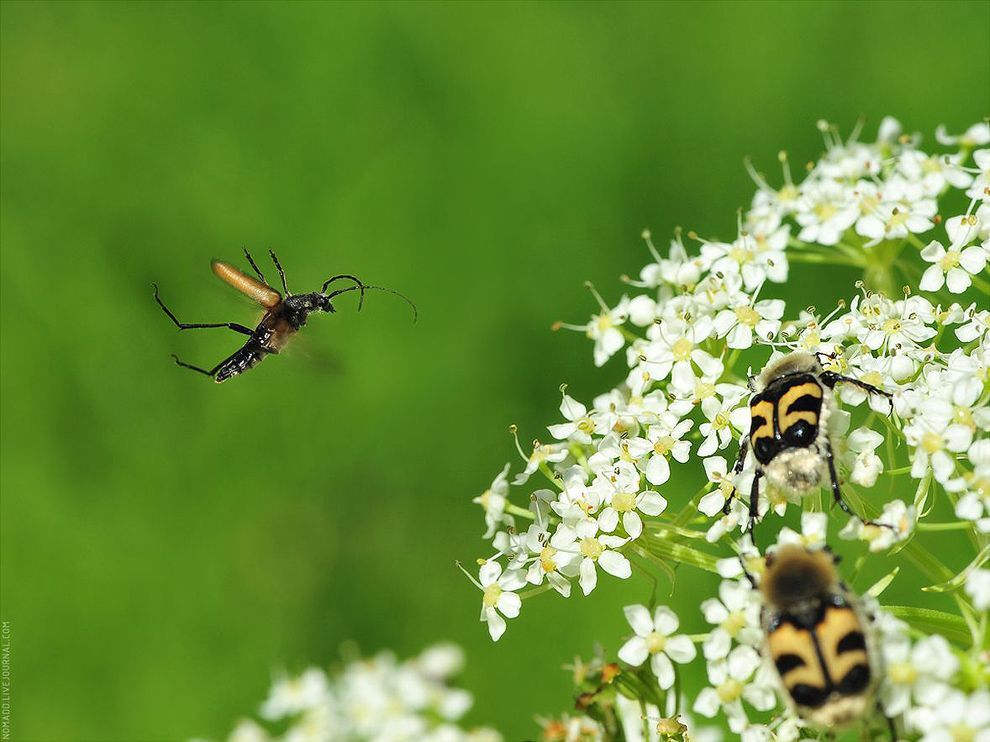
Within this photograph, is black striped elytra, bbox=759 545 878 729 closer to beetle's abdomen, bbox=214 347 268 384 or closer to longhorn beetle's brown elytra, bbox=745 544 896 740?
longhorn beetle's brown elytra, bbox=745 544 896 740

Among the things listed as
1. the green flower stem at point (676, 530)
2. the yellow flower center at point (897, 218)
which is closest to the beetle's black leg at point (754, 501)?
the green flower stem at point (676, 530)

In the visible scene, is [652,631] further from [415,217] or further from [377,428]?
[415,217]

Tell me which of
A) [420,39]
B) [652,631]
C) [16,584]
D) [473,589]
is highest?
[420,39]

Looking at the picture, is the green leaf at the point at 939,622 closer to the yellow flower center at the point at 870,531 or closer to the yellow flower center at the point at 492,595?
the yellow flower center at the point at 870,531

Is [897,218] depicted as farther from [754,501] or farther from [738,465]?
[754,501]

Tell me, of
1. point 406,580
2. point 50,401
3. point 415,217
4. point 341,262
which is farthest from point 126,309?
point 406,580

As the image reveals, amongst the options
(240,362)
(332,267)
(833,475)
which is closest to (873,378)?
(833,475)
